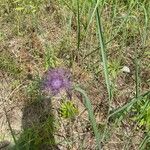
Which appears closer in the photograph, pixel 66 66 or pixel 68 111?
pixel 68 111

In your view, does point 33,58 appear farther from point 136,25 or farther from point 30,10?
point 136,25

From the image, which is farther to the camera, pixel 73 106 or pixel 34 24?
pixel 34 24

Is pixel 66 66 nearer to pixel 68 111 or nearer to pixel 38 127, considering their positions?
pixel 68 111

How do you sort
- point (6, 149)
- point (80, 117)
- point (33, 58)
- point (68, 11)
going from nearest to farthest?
1. point (6, 149)
2. point (80, 117)
3. point (33, 58)
4. point (68, 11)

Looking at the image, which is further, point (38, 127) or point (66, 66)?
point (66, 66)

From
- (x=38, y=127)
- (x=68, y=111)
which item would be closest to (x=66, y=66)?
(x=68, y=111)

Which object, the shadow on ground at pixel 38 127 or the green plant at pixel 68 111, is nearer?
the shadow on ground at pixel 38 127

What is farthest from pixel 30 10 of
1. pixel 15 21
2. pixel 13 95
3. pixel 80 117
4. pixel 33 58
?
pixel 80 117

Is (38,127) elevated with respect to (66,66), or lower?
lower

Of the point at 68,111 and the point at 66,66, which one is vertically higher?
the point at 66,66

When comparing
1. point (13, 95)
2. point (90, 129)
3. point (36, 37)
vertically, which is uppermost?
point (36, 37)

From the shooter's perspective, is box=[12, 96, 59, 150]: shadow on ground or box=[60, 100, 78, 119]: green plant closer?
box=[12, 96, 59, 150]: shadow on ground
